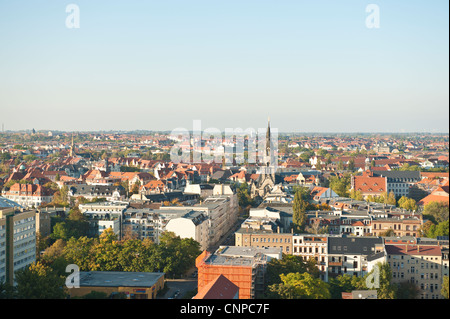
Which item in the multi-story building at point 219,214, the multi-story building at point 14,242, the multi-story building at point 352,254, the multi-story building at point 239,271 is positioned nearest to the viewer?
the multi-story building at point 239,271

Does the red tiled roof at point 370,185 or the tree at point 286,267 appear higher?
the red tiled roof at point 370,185

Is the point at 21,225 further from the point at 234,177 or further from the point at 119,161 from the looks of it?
the point at 119,161

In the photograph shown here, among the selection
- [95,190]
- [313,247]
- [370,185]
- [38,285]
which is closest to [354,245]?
[313,247]

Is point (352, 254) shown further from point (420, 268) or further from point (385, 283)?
point (385, 283)

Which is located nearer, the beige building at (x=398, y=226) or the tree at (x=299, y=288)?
the tree at (x=299, y=288)
